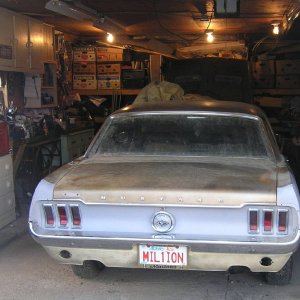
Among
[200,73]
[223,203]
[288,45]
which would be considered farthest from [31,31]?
[288,45]

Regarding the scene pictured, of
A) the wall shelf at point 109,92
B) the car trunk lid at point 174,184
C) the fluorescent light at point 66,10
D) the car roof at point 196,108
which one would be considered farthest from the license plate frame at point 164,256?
the wall shelf at point 109,92

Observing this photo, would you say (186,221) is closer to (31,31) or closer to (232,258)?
(232,258)

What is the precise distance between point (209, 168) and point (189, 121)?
872mm

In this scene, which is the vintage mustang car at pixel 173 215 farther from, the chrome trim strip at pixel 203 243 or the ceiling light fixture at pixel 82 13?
Result: the ceiling light fixture at pixel 82 13

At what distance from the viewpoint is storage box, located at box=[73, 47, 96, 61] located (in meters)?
11.8

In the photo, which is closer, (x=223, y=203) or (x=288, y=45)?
(x=223, y=203)

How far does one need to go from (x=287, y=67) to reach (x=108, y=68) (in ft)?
14.2

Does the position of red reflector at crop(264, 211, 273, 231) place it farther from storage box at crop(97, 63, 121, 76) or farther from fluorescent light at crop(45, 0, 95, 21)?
storage box at crop(97, 63, 121, 76)

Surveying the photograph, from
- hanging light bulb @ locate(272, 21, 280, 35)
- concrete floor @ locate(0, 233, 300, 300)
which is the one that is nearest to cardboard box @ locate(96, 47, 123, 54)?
hanging light bulb @ locate(272, 21, 280, 35)

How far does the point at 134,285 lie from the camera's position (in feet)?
13.9

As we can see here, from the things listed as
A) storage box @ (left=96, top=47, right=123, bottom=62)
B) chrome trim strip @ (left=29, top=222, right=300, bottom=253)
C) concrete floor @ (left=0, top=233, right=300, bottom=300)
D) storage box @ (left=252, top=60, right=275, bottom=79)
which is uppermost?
storage box @ (left=96, top=47, right=123, bottom=62)

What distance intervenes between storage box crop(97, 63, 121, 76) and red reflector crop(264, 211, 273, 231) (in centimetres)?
896

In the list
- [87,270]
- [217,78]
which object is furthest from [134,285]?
[217,78]

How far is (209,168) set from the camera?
153 inches
